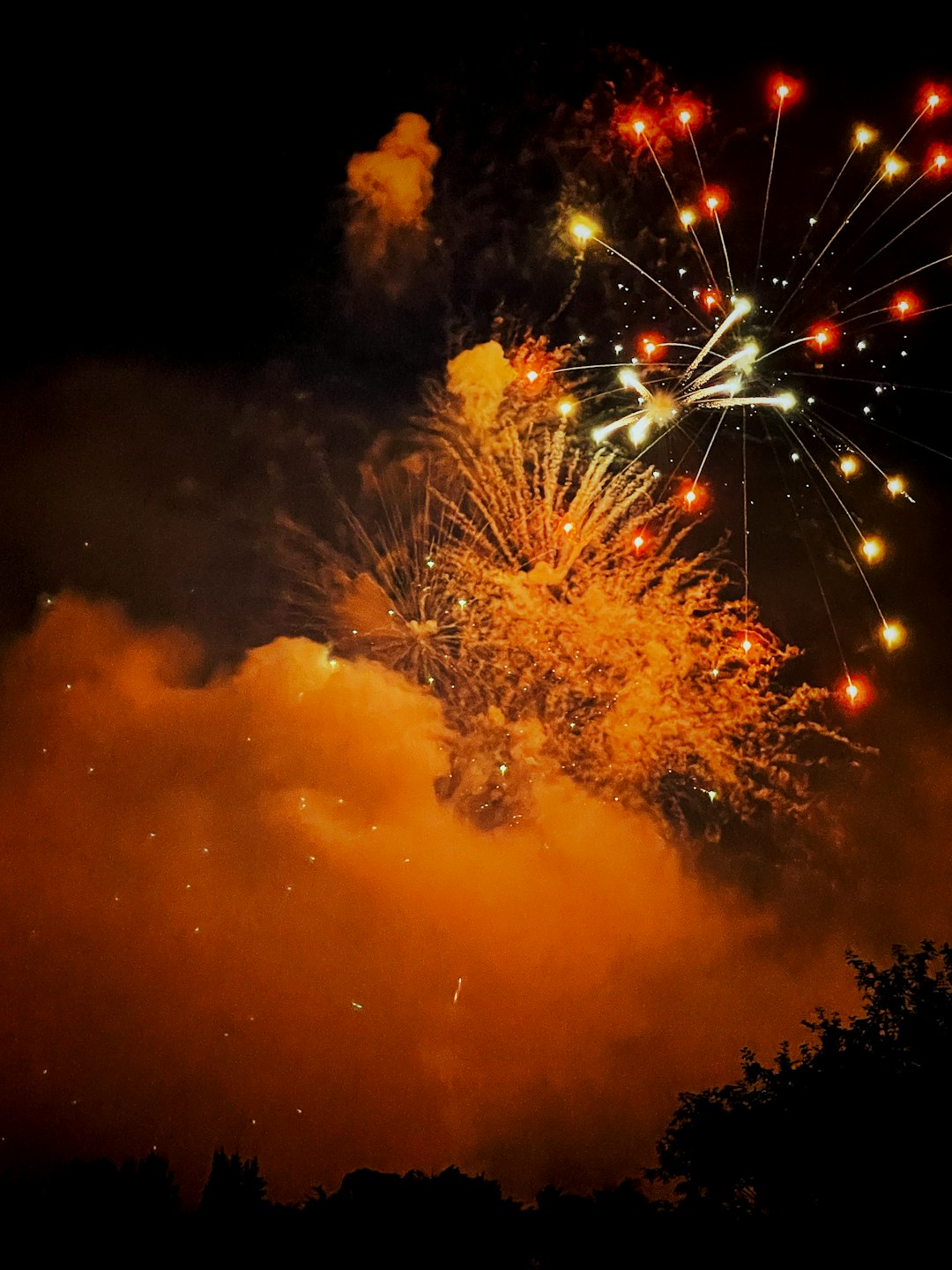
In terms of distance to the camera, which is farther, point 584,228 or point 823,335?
point 584,228

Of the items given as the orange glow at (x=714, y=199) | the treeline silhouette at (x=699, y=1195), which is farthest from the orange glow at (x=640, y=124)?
the treeline silhouette at (x=699, y=1195)

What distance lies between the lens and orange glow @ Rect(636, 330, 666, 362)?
12570 mm

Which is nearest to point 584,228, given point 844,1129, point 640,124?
point 640,124

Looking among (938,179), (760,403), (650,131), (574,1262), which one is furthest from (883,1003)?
(650,131)

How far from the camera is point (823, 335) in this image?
12.0 m

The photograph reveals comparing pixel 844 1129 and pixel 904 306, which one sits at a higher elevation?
pixel 904 306

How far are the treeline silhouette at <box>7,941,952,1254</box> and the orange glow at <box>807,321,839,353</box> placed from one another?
27.7ft

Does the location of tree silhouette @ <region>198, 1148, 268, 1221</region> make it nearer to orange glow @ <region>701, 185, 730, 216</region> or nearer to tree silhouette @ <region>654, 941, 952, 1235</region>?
tree silhouette @ <region>654, 941, 952, 1235</region>

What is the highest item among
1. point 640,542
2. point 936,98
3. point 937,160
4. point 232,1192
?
point 936,98

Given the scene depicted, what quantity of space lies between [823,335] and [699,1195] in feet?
40.2

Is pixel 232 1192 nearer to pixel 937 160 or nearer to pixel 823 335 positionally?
pixel 823 335

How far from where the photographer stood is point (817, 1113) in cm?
1148

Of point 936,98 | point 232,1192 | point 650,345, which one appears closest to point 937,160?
point 936,98

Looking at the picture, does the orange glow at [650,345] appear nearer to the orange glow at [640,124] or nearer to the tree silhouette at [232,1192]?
the orange glow at [640,124]
